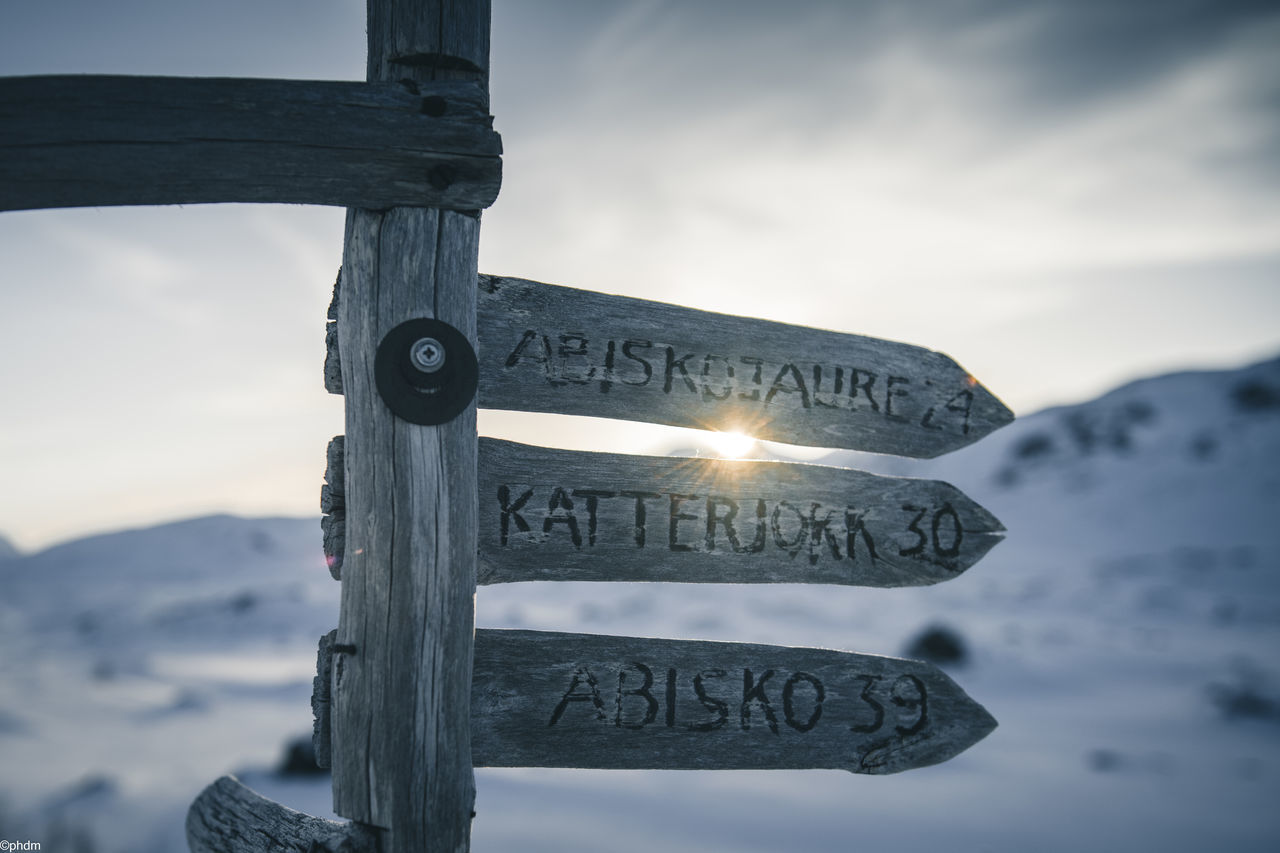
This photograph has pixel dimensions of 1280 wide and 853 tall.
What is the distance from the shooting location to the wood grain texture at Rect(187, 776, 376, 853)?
1.89 m

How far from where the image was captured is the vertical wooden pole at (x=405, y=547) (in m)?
1.87

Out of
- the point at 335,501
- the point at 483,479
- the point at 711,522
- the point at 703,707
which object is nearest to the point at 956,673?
the point at 703,707

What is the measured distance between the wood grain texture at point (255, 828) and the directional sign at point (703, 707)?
0.39 metres

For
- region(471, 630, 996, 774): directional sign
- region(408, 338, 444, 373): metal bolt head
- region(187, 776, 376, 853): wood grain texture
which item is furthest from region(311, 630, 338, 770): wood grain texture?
region(408, 338, 444, 373): metal bolt head

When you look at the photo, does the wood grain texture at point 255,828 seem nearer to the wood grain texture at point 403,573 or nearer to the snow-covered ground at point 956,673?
the wood grain texture at point 403,573

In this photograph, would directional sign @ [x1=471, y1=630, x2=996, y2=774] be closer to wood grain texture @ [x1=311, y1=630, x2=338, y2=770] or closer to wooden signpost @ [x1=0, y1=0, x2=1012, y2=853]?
wooden signpost @ [x1=0, y1=0, x2=1012, y2=853]

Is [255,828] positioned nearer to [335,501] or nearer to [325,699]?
[325,699]

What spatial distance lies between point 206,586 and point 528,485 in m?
24.5

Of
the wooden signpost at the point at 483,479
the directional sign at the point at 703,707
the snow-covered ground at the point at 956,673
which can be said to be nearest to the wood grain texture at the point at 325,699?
the wooden signpost at the point at 483,479

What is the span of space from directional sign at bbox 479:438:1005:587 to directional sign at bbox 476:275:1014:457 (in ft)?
0.49

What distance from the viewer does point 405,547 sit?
1.89 meters

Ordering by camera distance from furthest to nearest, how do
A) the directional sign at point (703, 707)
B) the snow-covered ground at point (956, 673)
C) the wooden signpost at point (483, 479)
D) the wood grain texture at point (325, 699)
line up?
the snow-covered ground at point (956, 673) → the directional sign at point (703, 707) → the wood grain texture at point (325, 699) → the wooden signpost at point (483, 479)

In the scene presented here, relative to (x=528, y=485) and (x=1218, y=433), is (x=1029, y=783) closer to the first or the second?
(x=528, y=485)

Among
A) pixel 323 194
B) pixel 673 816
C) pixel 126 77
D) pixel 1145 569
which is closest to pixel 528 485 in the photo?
pixel 323 194
